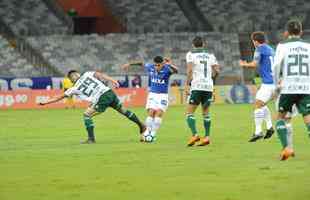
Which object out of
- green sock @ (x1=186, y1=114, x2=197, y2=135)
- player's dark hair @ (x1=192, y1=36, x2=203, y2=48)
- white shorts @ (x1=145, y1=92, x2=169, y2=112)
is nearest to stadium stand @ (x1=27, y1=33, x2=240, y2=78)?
white shorts @ (x1=145, y1=92, x2=169, y2=112)

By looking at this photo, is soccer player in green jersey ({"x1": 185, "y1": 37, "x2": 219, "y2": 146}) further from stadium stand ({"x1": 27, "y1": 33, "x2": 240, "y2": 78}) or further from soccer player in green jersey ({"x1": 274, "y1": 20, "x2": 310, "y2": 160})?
stadium stand ({"x1": 27, "y1": 33, "x2": 240, "y2": 78})

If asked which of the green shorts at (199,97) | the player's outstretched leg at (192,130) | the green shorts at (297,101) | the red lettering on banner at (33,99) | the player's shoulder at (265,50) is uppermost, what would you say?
the player's shoulder at (265,50)

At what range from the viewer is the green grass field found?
13469 millimetres

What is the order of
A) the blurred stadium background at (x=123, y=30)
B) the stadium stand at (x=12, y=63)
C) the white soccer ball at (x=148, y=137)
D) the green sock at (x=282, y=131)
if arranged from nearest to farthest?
1. the green sock at (x=282, y=131)
2. the white soccer ball at (x=148, y=137)
3. the stadium stand at (x=12, y=63)
4. the blurred stadium background at (x=123, y=30)

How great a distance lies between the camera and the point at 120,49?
201 ft

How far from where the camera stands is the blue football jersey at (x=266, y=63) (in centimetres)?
2245

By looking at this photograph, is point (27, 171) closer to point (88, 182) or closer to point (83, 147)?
point (88, 182)

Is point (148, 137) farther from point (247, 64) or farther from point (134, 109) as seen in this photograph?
point (134, 109)

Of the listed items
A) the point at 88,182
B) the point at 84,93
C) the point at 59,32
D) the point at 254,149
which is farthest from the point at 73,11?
the point at 88,182

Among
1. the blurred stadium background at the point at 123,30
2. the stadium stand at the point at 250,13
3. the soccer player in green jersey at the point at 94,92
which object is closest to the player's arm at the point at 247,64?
the soccer player in green jersey at the point at 94,92

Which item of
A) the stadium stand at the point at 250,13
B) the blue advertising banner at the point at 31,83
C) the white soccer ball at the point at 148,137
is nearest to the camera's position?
the white soccer ball at the point at 148,137

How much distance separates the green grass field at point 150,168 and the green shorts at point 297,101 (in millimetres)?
877

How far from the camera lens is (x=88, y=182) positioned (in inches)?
577

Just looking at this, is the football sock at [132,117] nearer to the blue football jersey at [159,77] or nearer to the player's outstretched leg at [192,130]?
the blue football jersey at [159,77]
